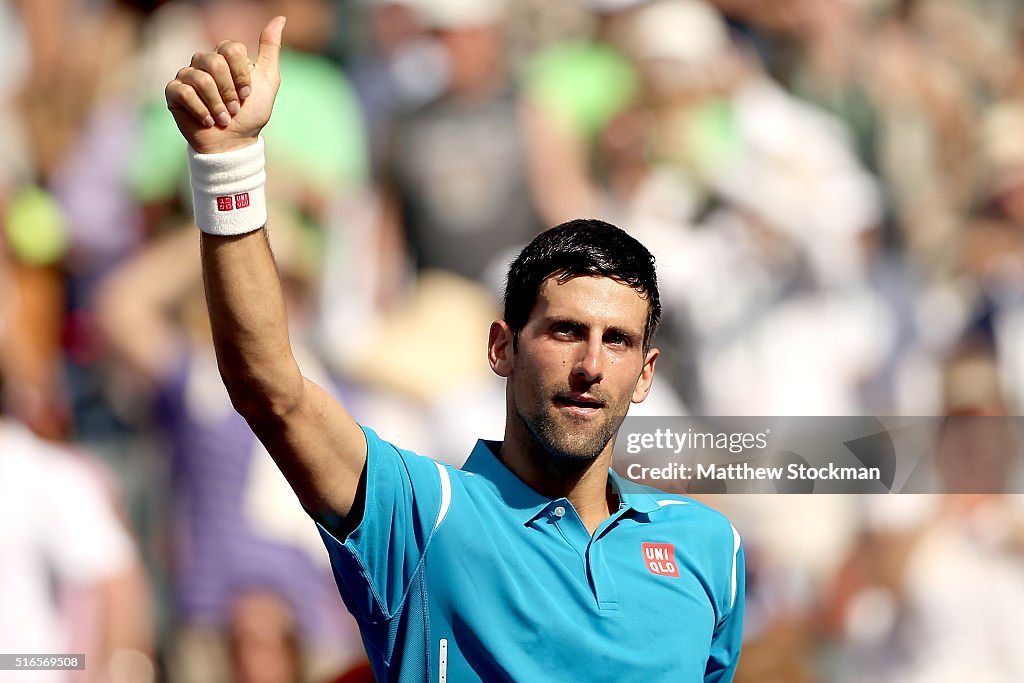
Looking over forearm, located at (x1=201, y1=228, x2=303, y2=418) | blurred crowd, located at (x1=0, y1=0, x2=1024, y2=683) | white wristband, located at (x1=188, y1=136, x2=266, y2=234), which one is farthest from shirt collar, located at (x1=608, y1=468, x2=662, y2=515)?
blurred crowd, located at (x1=0, y1=0, x2=1024, y2=683)

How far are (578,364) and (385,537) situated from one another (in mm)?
511

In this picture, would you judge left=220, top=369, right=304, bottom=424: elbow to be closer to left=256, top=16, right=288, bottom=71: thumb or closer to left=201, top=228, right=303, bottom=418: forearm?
left=201, top=228, right=303, bottom=418: forearm

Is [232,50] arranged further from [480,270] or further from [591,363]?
[480,270]

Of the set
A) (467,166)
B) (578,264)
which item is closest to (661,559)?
(578,264)

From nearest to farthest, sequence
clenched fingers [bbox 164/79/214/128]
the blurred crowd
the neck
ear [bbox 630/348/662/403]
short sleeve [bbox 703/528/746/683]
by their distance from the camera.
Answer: clenched fingers [bbox 164/79/214/128]
the neck
ear [bbox 630/348/662/403]
short sleeve [bbox 703/528/746/683]
the blurred crowd

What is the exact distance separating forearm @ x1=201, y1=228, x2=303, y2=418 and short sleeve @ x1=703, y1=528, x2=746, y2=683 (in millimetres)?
1224

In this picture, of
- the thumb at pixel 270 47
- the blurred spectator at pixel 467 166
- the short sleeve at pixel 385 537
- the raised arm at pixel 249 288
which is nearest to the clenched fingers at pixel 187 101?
the raised arm at pixel 249 288

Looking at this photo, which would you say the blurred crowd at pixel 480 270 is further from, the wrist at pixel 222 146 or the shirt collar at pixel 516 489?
the wrist at pixel 222 146

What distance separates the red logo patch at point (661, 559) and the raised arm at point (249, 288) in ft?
2.46

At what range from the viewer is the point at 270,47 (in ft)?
7.49

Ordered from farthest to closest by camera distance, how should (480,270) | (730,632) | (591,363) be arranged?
(480,270)
(730,632)
(591,363)

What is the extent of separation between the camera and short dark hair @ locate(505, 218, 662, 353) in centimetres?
270

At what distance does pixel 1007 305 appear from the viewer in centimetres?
562

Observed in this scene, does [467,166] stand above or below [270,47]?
above
